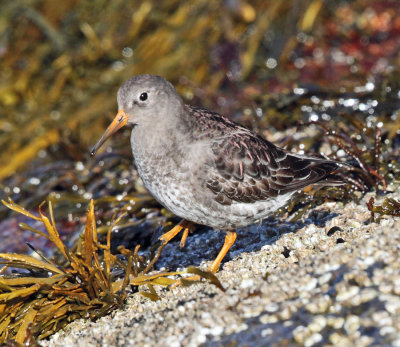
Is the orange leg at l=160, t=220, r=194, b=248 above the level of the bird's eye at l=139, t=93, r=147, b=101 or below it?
below

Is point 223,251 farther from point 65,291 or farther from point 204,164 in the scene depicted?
point 65,291

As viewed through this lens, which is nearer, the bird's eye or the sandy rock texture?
the sandy rock texture

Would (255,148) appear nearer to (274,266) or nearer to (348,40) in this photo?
(274,266)

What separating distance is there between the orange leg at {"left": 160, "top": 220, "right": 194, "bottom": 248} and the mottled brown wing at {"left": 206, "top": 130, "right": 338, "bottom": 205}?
685 millimetres

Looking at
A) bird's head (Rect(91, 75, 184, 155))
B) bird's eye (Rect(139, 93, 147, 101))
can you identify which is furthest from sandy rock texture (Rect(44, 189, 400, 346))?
bird's eye (Rect(139, 93, 147, 101))

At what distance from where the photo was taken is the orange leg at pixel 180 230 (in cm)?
472

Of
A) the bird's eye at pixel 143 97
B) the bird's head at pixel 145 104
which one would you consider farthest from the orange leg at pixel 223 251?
the bird's eye at pixel 143 97

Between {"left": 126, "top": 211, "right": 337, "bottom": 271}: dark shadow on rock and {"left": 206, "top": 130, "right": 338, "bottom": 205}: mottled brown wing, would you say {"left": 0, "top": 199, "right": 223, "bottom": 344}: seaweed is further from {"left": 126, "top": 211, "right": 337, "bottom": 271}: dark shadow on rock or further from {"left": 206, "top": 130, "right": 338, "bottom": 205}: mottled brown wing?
{"left": 206, "top": 130, "right": 338, "bottom": 205}: mottled brown wing

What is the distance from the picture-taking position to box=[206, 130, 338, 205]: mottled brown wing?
4.24 m

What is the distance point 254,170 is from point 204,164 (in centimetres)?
45

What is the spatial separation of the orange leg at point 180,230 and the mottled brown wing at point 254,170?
68cm

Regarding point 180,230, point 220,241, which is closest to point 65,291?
point 180,230

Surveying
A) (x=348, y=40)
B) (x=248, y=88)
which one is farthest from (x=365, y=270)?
(x=348, y=40)

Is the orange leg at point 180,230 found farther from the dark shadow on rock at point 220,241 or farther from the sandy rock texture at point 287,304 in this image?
the sandy rock texture at point 287,304
